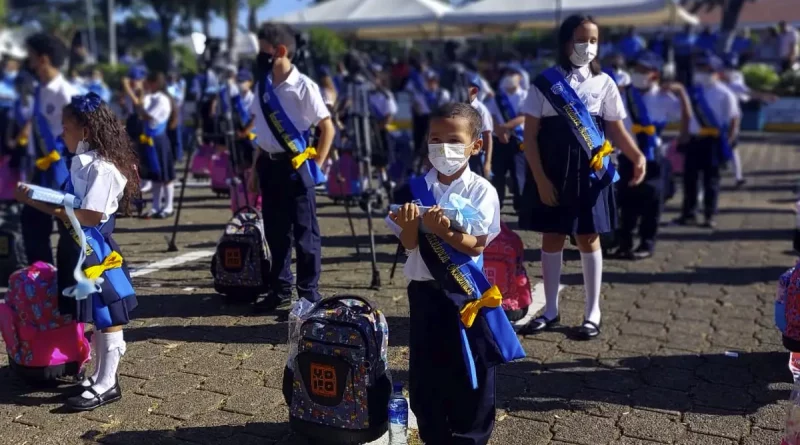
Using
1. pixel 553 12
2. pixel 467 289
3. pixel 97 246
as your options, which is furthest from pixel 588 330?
pixel 553 12

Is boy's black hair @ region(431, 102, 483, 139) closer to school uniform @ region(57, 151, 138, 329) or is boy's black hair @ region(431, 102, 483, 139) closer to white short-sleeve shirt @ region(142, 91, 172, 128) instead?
school uniform @ region(57, 151, 138, 329)

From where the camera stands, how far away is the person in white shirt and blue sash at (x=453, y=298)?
11.6 feet

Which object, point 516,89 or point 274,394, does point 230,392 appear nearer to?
point 274,394

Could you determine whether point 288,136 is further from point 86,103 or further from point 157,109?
point 157,109

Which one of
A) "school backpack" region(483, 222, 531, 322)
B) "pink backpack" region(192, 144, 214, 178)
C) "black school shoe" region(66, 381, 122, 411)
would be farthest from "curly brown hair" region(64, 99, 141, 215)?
"pink backpack" region(192, 144, 214, 178)

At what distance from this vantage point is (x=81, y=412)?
4348 mm

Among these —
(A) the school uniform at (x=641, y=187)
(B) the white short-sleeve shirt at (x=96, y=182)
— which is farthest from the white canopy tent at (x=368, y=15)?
(B) the white short-sleeve shirt at (x=96, y=182)

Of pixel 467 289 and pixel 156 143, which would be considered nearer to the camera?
pixel 467 289

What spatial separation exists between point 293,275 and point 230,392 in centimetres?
150

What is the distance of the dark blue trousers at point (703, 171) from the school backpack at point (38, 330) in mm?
7566

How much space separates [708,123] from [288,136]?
6011 millimetres

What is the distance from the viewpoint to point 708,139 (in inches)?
395

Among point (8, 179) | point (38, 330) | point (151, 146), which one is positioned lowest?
point (38, 330)

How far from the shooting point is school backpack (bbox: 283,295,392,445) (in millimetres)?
3773
